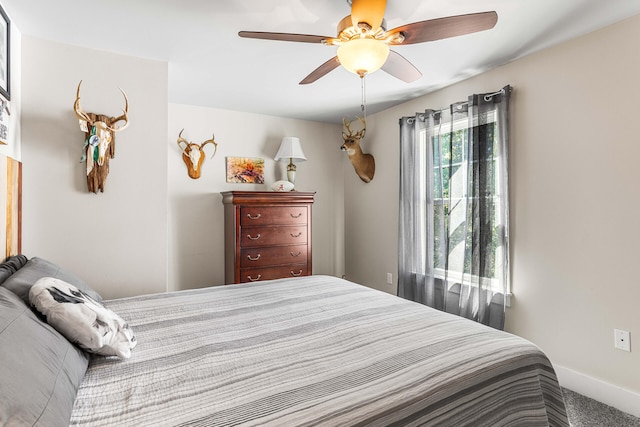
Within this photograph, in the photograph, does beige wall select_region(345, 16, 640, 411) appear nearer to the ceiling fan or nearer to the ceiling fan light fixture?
the ceiling fan

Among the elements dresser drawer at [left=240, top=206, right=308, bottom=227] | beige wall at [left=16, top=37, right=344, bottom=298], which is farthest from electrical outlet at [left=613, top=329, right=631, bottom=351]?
beige wall at [left=16, top=37, right=344, bottom=298]

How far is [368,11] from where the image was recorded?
1521mm

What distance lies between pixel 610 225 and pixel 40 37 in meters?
4.03

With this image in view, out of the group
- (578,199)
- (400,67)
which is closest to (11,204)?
(400,67)

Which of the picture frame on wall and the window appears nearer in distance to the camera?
the picture frame on wall

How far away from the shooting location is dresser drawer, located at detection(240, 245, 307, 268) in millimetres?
3580

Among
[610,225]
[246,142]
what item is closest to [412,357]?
[610,225]

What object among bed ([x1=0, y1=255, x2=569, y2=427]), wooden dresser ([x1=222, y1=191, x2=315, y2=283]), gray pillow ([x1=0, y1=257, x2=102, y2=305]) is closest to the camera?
bed ([x1=0, y1=255, x2=569, y2=427])

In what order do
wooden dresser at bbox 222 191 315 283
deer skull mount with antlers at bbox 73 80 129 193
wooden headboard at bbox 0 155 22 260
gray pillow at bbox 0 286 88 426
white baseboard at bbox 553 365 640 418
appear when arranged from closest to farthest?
gray pillow at bbox 0 286 88 426
wooden headboard at bbox 0 155 22 260
white baseboard at bbox 553 365 640 418
deer skull mount with antlers at bbox 73 80 129 193
wooden dresser at bbox 222 191 315 283

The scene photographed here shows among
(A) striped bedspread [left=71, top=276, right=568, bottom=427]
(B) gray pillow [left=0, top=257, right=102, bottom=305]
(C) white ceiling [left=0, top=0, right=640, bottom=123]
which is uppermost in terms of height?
(C) white ceiling [left=0, top=0, right=640, bottom=123]

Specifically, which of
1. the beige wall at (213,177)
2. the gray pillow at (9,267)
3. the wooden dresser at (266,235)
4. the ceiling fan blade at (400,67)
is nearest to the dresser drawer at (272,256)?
the wooden dresser at (266,235)

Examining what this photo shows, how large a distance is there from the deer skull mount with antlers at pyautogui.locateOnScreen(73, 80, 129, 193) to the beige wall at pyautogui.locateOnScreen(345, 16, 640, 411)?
301cm

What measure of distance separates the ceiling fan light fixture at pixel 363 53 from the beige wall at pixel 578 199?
159 centimetres

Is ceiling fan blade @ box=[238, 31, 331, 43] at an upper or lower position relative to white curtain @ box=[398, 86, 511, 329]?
upper
